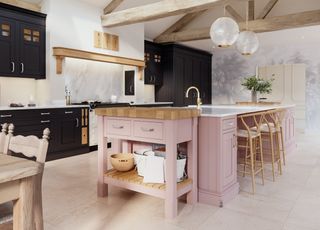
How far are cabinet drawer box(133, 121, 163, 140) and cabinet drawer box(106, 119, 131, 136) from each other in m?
0.10

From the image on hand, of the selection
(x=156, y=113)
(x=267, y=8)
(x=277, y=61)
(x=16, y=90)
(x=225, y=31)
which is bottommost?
(x=156, y=113)

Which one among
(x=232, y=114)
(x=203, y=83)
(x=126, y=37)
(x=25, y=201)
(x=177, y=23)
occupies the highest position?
(x=177, y=23)

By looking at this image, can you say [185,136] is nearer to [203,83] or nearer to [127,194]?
[127,194]

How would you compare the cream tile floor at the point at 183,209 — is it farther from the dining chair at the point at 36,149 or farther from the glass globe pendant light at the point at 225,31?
the glass globe pendant light at the point at 225,31

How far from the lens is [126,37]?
22.3 feet

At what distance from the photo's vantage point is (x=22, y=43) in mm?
4789

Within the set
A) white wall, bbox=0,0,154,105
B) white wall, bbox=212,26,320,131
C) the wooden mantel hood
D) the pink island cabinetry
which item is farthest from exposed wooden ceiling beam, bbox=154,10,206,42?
the pink island cabinetry

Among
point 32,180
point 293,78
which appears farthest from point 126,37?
point 32,180

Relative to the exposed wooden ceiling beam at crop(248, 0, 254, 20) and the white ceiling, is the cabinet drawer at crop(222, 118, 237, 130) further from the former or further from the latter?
the exposed wooden ceiling beam at crop(248, 0, 254, 20)

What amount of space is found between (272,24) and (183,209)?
558cm

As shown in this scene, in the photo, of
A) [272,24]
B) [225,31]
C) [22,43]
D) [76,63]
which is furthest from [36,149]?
[272,24]

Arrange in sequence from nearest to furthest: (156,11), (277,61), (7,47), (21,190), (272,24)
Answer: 1. (21,190)
2. (7,47)
3. (156,11)
4. (272,24)
5. (277,61)

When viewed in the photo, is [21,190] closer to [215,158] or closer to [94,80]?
[215,158]

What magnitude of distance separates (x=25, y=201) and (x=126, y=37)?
6.07m
